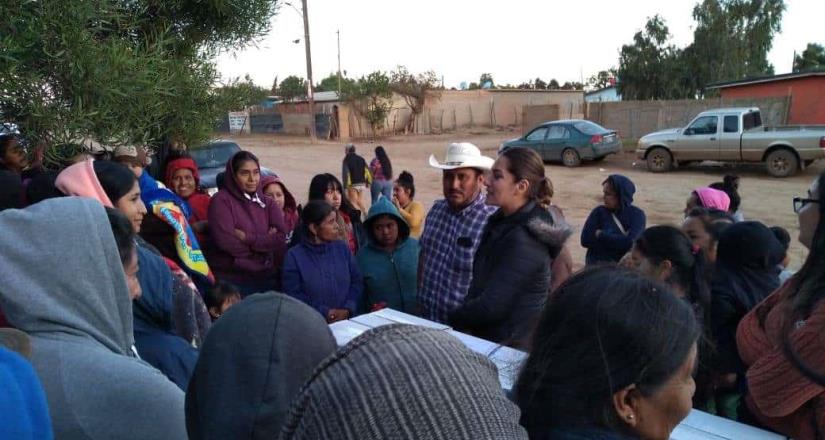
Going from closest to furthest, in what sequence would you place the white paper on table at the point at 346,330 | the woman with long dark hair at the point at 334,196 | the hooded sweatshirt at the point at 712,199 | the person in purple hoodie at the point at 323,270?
the white paper on table at the point at 346,330, the person in purple hoodie at the point at 323,270, the woman with long dark hair at the point at 334,196, the hooded sweatshirt at the point at 712,199

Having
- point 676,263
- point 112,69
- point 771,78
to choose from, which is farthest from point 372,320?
point 771,78

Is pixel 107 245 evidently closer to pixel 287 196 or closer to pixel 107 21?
pixel 107 21

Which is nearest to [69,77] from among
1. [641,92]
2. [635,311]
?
[635,311]

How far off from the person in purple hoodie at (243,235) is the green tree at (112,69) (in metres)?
0.56

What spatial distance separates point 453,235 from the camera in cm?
338

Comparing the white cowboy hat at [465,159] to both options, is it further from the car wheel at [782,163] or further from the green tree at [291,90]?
the green tree at [291,90]

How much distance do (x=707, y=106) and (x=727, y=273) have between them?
20758mm

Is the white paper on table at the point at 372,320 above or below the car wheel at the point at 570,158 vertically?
above

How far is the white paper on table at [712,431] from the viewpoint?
160 cm

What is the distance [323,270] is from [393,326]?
2.97 metres

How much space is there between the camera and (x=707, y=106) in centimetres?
2088

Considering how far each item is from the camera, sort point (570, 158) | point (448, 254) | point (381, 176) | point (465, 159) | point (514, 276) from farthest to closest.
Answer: point (570, 158)
point (381, 176)
point (465, 159)
point (448, 254)
point (514, 276)

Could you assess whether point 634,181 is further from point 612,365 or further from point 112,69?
point 612,365

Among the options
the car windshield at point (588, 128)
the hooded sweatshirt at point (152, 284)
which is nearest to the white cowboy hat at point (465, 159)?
the hooded sweatshirt at point (152, 284)
